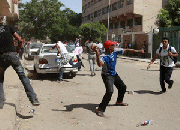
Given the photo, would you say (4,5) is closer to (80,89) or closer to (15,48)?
(80,89)

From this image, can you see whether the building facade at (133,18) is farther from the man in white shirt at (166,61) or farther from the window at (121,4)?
the man in white shirt at (166,61)

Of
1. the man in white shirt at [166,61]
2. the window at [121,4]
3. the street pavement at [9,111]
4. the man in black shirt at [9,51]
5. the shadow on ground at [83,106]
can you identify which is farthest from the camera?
the window at [121,4]

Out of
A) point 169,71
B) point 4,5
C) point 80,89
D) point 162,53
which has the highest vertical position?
point 4,5

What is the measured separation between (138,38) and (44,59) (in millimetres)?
23178

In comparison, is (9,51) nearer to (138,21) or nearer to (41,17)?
(138,21)

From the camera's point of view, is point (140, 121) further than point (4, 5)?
No

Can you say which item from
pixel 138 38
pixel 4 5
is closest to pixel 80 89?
pixel 4 5

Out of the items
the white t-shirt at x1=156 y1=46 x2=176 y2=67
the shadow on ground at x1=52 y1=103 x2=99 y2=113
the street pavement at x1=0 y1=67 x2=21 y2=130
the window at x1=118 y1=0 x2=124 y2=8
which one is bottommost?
the shadow on ground at x1=52 y1=103 x2=99 y2=113

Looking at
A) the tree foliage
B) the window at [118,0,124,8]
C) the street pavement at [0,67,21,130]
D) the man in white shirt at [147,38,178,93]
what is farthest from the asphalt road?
the tree foliage

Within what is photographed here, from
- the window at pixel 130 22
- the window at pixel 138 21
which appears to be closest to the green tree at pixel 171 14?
the window at pixel 138 21


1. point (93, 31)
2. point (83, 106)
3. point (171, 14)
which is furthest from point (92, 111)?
point (93, 31)

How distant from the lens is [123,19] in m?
46.7

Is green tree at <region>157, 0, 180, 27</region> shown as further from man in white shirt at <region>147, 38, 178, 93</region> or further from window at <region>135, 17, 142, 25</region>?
man in white shirt at <region>147, 38, 178, 93</region>

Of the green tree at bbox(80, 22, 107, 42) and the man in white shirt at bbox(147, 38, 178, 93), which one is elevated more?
the green tree at bbox(80, 22, 107, 42)
